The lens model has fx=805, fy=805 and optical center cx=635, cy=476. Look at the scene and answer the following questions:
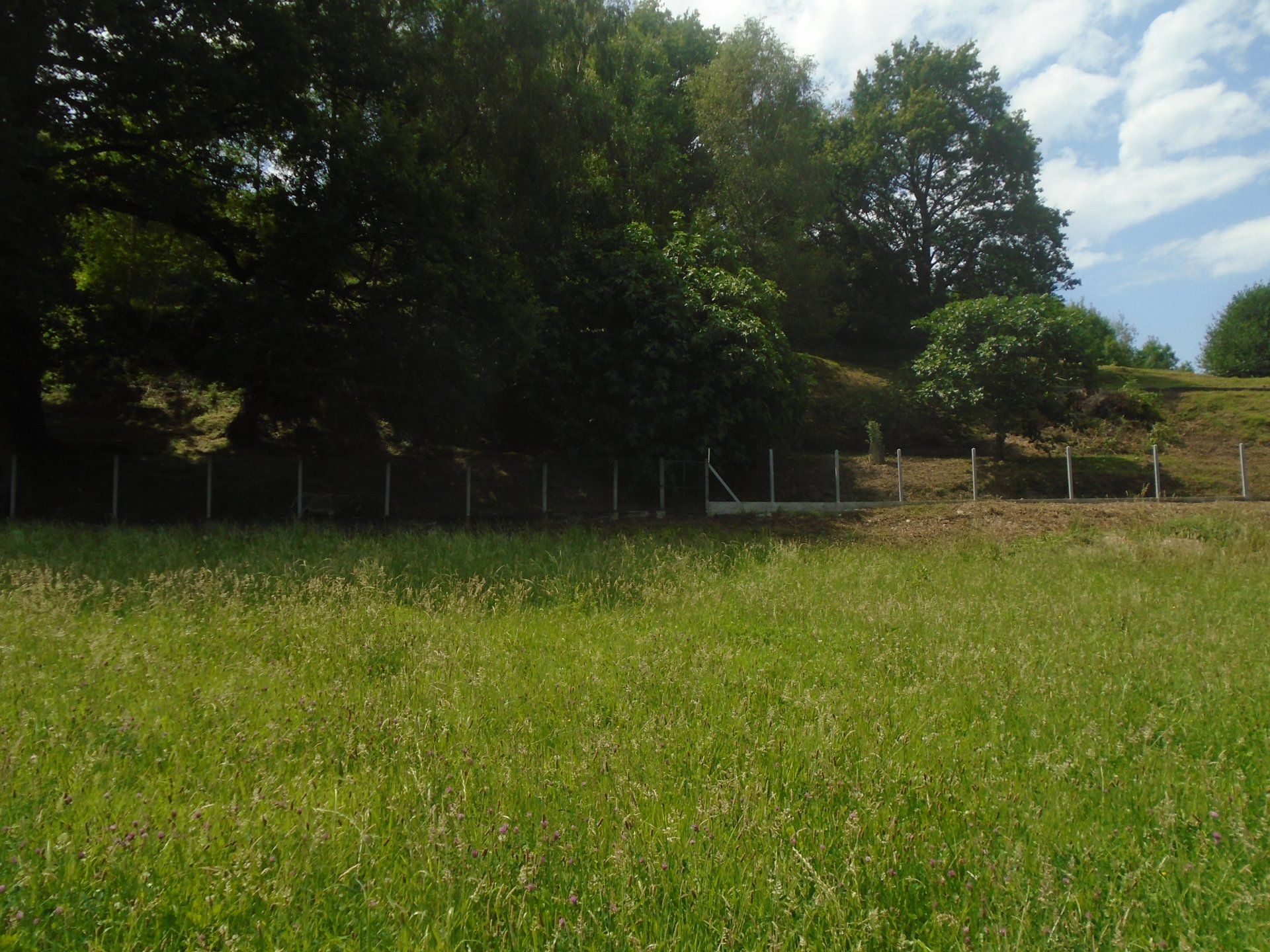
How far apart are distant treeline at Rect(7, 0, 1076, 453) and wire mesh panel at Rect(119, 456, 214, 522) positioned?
6.30ft

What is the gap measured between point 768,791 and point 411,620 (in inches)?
161

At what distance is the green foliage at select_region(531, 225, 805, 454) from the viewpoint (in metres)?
18.8

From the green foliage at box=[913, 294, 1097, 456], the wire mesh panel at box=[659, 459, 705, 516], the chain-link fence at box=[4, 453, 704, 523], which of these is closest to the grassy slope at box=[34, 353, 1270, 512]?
the chain-link fence at box=[4, 453, 704, 523]

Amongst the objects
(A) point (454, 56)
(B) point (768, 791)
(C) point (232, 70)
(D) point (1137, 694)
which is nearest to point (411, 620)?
(B) point (768, 791)

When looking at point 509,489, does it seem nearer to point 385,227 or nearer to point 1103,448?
point 385,227

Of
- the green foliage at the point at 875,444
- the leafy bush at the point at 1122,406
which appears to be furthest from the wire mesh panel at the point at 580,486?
the leafy bush at the point at 1122,406

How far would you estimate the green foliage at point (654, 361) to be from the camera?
1875 centimetres

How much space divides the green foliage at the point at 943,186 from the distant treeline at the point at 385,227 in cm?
1455

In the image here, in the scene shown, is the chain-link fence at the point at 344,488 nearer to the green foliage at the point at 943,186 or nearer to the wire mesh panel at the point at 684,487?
the wire mesh panel at the point at 684,487

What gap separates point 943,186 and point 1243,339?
26.6 m

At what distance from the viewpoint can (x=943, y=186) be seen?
41.5m

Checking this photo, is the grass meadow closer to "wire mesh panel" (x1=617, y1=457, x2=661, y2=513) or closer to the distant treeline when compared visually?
the distant treeline

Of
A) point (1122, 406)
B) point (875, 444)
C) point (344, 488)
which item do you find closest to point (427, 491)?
point (344, 488)

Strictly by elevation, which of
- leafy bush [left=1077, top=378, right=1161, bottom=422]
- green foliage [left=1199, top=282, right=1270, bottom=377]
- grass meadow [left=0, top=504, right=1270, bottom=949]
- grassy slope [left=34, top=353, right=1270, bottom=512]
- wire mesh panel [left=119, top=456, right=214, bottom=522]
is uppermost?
green foliage [left=1199, top=282, right=1270, bottom=377]
